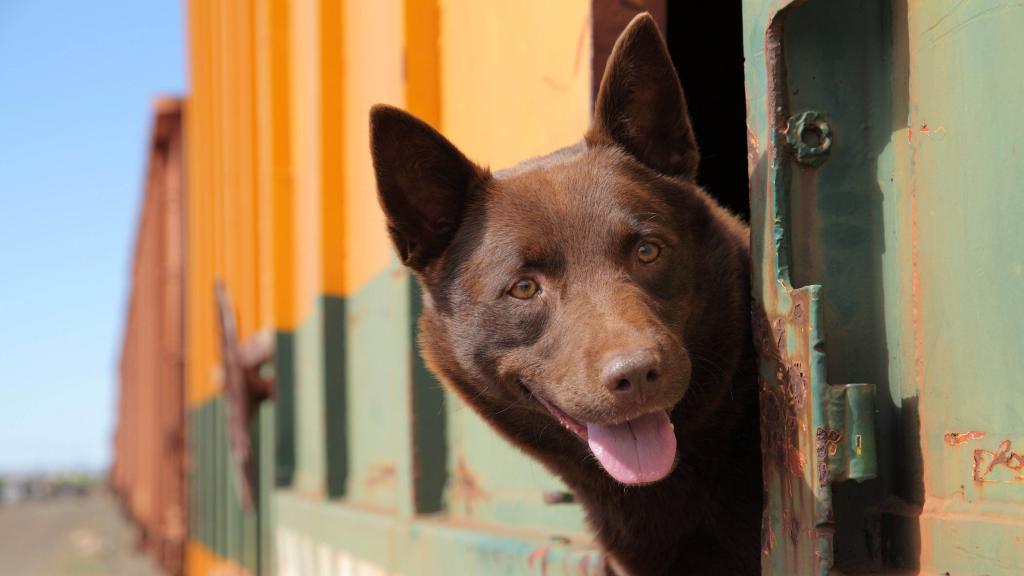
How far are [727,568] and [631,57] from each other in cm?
105

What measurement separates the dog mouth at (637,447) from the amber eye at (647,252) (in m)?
0.33

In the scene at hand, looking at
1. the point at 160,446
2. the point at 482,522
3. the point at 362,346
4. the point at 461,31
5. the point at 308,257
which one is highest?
the point at 461,31

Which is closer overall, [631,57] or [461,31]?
[631,57]

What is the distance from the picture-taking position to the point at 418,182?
243 cm

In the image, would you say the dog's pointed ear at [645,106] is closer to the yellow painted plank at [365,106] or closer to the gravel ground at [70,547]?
the yellow painted plank at [365,106]

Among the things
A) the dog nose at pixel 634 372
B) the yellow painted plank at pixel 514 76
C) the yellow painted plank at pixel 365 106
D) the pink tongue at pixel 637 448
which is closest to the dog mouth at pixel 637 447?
the pink tongue at pixel 637 448

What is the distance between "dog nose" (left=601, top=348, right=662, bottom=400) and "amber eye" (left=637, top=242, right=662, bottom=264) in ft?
1.07

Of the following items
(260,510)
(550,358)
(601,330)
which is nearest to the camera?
(601,330)

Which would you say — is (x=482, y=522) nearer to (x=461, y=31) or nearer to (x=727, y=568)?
(x=727, y=568)

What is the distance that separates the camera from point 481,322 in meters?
2.35

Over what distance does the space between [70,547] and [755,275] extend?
1879 cm

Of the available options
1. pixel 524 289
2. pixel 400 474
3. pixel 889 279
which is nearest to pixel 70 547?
pixel 400 474

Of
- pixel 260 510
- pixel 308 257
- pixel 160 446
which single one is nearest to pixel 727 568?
pixel 308 257

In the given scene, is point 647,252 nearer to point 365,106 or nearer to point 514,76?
point 514,76
